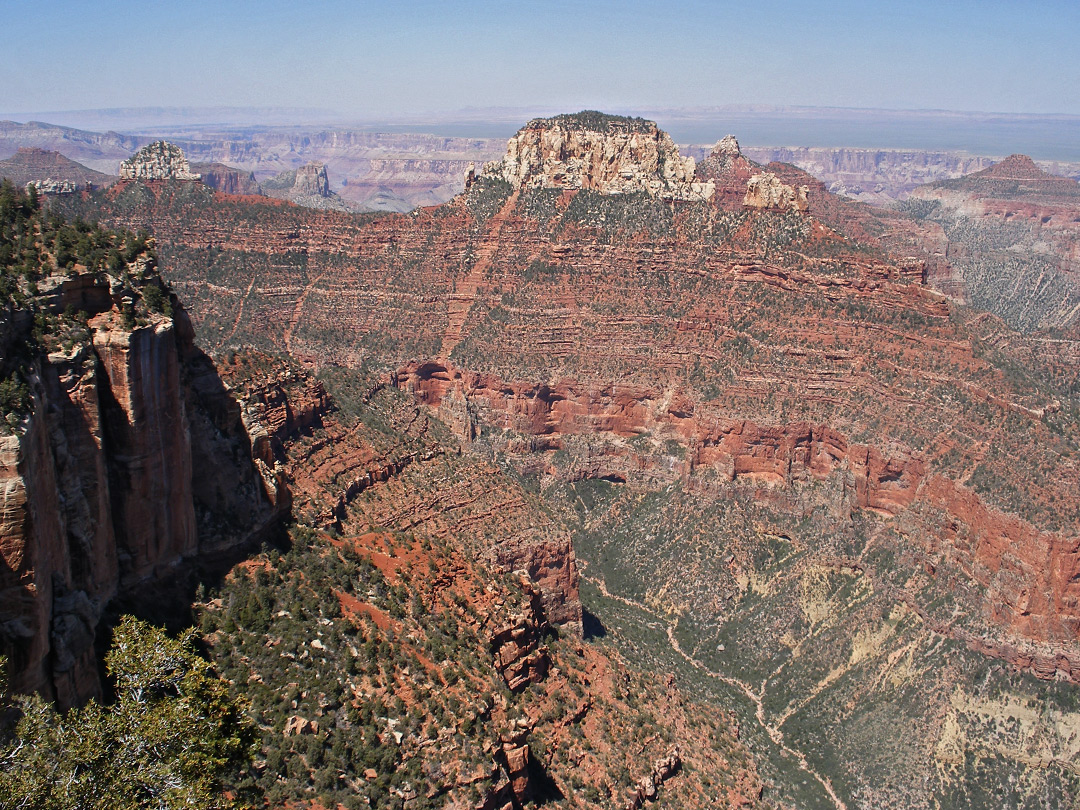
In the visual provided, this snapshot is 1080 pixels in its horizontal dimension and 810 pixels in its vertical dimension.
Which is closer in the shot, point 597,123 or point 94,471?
point 94,471

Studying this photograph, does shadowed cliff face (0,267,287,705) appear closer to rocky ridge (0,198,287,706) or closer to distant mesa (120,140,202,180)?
rocky ridge (0,198,287,706)

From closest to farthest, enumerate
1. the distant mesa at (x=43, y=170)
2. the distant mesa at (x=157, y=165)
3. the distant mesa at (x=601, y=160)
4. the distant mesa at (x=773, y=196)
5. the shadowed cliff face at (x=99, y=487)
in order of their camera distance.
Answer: the shadowed cliff face at (x=99, y=487) → the distant mesa at (x=773, y=196) → the distant mesa at (x=601, y=160) → the distant mesa at (x=157, y=165) → the distant mesa at (x=43, y=170)

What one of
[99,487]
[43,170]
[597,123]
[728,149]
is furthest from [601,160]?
[43,170]

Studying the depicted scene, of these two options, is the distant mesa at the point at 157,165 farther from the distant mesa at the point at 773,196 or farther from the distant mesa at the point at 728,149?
the distant mesa at the point at 728,149

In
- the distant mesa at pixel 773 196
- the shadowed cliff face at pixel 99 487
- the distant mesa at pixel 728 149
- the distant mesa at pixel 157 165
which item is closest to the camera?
the shadowed cliff face at pixel 99 487

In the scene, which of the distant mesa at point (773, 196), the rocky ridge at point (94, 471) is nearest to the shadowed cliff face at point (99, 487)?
the rocky ridge at point (94, 471)

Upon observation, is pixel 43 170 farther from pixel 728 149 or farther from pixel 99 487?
pixel 99 487

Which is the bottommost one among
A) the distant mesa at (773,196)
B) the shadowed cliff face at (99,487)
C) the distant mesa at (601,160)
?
the shadowed cliff face at (99,487)

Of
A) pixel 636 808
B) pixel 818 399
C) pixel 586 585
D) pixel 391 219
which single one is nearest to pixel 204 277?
pixel 391 219
